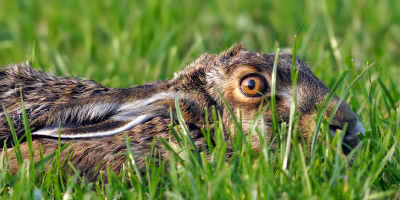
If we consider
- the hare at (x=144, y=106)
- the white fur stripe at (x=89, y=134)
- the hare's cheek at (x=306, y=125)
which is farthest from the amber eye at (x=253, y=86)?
the white fur stripe at (x=89, y=134)

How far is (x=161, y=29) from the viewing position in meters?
6.88

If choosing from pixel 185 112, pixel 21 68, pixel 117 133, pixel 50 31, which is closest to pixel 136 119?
pixel 117 133

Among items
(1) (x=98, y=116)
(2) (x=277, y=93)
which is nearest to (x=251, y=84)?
(2) (x=277, y=93)

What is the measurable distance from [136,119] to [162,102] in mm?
265

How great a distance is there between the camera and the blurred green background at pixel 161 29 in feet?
21.1

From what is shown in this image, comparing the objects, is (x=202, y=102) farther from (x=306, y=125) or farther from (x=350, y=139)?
(x=350, y=139)

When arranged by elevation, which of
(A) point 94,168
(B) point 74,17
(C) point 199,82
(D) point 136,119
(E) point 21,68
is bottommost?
(A) point 94,168

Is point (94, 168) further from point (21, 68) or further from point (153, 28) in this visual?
point (153, 28)

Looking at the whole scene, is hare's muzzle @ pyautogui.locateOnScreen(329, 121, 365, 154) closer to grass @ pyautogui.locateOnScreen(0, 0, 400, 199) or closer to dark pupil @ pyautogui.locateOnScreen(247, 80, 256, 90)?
dark pupil @ pyautogui.locateOnScreen(247, 80, 256, 90)

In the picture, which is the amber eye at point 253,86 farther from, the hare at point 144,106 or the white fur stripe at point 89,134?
the white fur stripe at point 89,134

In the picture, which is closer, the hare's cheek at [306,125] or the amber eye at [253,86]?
the hare's cheek at [306,125]

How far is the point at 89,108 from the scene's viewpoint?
3348 millimetres

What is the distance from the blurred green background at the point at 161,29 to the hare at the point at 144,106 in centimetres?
220

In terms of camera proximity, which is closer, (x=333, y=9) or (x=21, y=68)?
(x=21, y=68)
